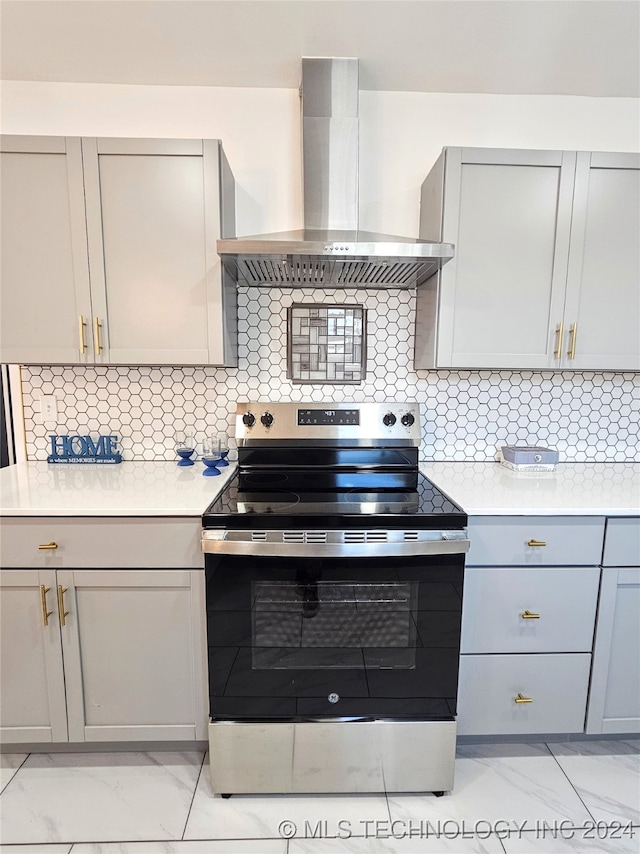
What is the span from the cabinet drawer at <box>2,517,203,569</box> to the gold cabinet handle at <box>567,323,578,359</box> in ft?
5.13

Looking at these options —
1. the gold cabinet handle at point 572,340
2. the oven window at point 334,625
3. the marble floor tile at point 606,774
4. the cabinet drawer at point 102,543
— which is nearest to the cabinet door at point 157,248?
the cabinet drawer at point 102,543

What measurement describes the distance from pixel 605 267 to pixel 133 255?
1.82 meters

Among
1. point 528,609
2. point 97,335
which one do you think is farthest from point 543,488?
point 97,335

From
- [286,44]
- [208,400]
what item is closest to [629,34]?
[286,44]

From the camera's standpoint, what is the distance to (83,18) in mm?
1518

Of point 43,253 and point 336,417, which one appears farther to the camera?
point 336,417

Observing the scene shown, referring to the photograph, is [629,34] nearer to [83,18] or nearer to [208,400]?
[83,18]

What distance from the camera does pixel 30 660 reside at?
1.50 m

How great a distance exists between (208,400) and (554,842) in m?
1.98

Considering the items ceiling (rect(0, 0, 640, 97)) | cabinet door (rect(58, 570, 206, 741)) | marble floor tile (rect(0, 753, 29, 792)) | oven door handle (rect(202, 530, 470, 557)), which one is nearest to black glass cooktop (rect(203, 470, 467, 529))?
oven door handle (rect(202, 530, 470, 557))

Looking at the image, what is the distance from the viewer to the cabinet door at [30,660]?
4.79ft

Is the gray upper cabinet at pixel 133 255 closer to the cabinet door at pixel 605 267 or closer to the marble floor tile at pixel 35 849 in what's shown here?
the cabinet door at pixel 605 267

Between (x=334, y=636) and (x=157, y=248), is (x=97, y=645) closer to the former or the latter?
(x=334, y=636)

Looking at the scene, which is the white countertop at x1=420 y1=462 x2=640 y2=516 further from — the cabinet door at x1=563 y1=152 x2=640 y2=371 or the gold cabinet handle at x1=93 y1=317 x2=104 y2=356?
the gold cabinet handle at x1=93 y1=317 x2=104 y2=356
